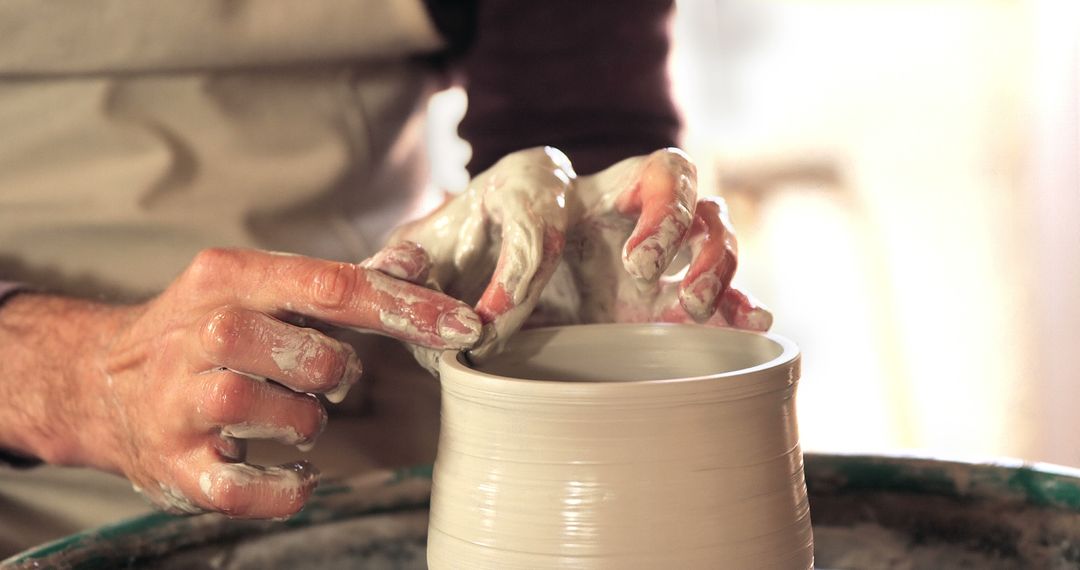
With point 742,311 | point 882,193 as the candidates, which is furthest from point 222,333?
point 882,193

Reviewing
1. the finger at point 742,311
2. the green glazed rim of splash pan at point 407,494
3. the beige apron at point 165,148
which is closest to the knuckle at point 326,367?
the green glazed rim of splash pan at point 407,494

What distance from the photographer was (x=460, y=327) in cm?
69

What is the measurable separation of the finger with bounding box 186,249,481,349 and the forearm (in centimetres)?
23

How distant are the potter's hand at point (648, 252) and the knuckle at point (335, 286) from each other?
0.54 ft

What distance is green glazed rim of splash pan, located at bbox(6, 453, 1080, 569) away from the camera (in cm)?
77

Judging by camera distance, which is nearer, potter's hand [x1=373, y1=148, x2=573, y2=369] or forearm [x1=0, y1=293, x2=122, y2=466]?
potter's hand [x1=373, y1=148, x2=573, y2=369]

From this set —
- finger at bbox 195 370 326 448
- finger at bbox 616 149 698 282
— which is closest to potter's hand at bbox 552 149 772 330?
finger at bbox 616 149 698 282

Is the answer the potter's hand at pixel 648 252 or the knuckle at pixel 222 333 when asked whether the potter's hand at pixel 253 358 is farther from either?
the potter's hand at pixel 648 252

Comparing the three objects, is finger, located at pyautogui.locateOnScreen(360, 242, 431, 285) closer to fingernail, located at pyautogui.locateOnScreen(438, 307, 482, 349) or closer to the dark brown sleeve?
fingernail, located at pyautogui.locateOnScreen(438, 307, 482, 349)

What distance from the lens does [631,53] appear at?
121 cm

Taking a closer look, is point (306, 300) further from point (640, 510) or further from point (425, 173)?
point (425, 173)

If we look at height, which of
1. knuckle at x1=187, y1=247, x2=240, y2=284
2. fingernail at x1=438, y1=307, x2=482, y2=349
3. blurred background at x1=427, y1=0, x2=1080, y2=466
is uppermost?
knuckle at x1=187, y1=247, x2=240, y2=284

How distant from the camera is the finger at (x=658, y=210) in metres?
0.70

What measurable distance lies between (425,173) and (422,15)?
0.76ft
